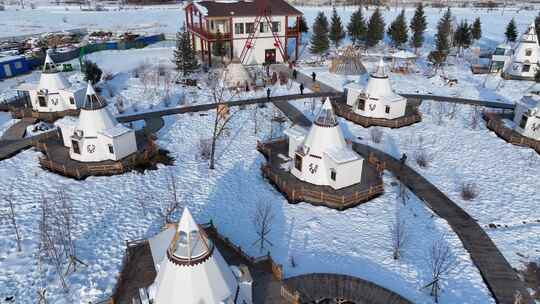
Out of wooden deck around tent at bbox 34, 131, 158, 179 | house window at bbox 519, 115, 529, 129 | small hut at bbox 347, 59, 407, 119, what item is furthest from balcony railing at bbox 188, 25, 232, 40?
house window at bbox 519, 115, 529, 129

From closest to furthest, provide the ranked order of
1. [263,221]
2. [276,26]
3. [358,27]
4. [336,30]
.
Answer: [263,221], [276,26], [336,30], [358,27]

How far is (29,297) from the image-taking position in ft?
52.9

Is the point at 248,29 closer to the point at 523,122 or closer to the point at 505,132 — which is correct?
the point at 505,132

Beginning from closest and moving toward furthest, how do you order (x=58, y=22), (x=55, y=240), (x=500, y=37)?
(x=55, y=240) < (x=500, y=37) < (x=58, y=22)

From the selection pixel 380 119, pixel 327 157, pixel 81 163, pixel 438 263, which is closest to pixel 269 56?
pixel 380 119

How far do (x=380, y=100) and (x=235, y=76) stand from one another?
1649cm

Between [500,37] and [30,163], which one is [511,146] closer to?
[30,163]

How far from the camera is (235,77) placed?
4288 centimetres

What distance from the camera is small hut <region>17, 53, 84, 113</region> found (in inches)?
1372

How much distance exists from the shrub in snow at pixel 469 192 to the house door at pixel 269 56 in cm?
3414

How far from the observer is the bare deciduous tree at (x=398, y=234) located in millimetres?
19044

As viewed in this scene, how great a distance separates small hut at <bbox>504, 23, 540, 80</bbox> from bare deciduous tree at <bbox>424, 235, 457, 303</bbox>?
120 feet

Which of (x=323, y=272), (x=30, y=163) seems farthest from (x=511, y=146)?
(x=30, y=163)

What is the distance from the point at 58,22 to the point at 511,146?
3783 inches
